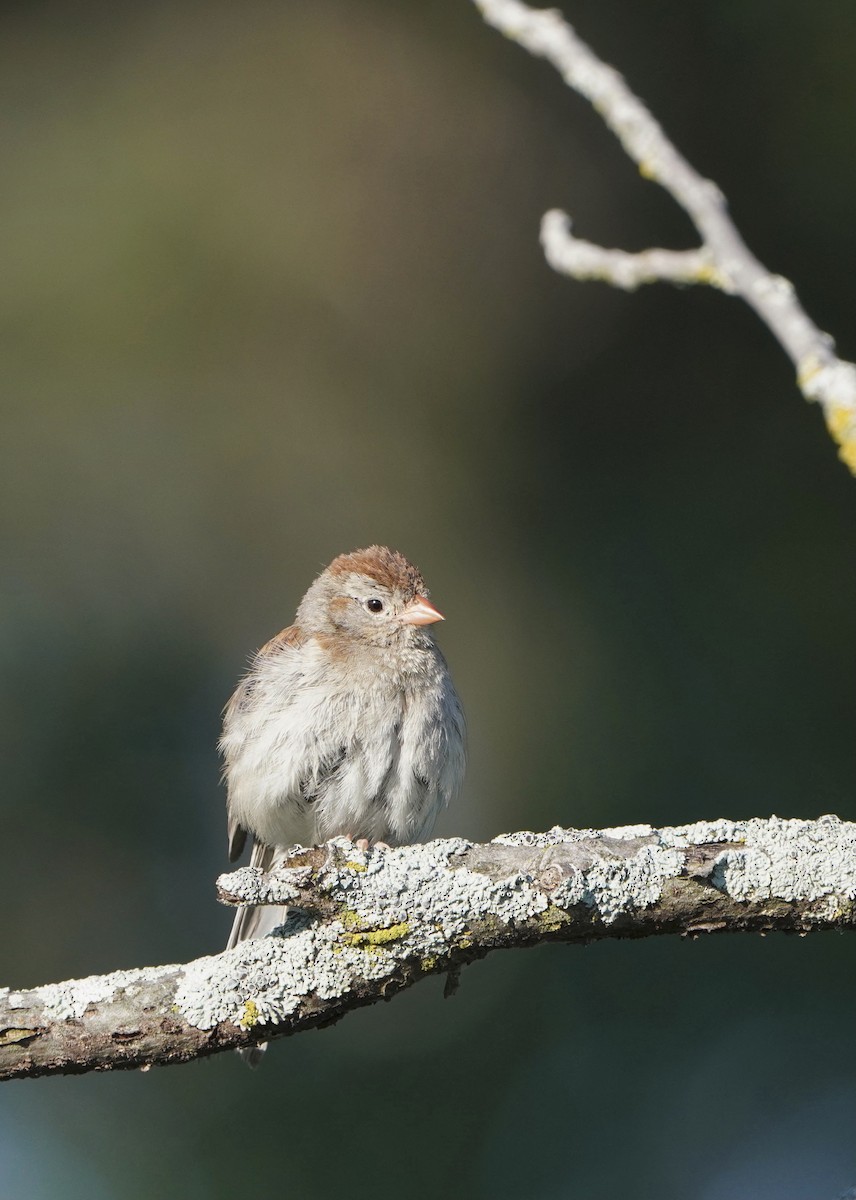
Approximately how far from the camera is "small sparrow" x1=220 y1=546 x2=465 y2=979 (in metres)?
5.10

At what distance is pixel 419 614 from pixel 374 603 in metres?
0.23

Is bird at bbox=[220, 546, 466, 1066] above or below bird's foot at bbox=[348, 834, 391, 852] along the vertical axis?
above

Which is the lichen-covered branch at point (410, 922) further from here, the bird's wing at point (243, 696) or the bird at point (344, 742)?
the bird's wing at point (243, 696)

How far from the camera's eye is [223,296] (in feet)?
25.2

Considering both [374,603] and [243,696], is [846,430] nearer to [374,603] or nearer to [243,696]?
[374,603]

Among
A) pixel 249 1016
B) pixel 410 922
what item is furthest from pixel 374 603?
pixel 249 1016

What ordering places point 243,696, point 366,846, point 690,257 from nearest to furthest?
1. point 690,257
2. point 366,846
3. point 243,696

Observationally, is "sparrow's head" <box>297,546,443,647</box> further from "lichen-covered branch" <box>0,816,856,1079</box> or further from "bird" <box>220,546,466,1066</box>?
"lichen-covered branch" <box>0,816,856,1079</box>

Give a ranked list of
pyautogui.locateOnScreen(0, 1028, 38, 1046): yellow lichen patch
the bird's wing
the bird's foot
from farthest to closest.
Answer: the bird's wing → the bird's foot → pyautogui.locateOnScreen(0, 1028, 38, 1046): yellow lichen patch

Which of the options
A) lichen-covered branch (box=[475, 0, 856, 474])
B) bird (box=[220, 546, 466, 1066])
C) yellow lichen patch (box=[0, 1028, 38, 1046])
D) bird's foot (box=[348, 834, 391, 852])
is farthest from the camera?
bird (box=[220, 546, 466, 1066])

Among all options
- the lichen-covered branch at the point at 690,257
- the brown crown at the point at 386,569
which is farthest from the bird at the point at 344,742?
the lichen-covered branch at the point at 690,257

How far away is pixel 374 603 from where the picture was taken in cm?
576

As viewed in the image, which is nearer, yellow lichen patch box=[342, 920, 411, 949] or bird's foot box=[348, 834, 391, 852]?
yellow lichen patch box=[342, 920, 411, 949]

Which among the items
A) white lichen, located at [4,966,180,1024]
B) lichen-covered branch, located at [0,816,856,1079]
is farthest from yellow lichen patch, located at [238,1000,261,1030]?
white lichen, located at [4,966,180,1024]
